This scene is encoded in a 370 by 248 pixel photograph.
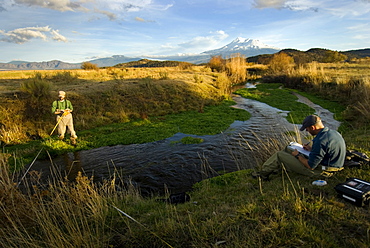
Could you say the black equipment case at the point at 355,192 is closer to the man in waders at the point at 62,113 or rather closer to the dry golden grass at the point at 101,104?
the man in waders at the point at 62,113

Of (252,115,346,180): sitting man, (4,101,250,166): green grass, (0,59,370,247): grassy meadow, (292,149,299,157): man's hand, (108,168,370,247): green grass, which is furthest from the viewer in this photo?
(4,101,250,166): green grass

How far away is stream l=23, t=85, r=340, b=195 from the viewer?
695 centimetres

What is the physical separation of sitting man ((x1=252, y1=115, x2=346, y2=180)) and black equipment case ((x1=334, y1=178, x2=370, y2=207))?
2.14 ft

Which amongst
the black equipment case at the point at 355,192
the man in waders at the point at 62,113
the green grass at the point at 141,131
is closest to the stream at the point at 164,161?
the green grass at the point at 141,131

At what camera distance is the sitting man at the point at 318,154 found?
14.1 ft

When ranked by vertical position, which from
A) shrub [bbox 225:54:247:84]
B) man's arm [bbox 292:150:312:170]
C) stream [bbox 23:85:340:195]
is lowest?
stream [bbox 23:85:340:195]

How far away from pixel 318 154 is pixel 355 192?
988 mm

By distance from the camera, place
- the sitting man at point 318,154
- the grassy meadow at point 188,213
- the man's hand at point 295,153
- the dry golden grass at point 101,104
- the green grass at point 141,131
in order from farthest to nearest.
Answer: the dry golden grass at point 101,104, the green grass at point 141,131, the man's hand at point 295,153, the sitting man at point 318,154, the grassy meadow at point 188,213

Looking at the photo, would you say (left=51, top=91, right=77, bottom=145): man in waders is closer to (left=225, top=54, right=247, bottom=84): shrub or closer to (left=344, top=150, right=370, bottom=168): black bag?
(left=344, top=150, right=370, bottom=168): black bag

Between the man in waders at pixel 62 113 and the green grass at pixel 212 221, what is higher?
the man in waders at pixel 62 113

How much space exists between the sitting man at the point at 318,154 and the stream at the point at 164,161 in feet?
7.29

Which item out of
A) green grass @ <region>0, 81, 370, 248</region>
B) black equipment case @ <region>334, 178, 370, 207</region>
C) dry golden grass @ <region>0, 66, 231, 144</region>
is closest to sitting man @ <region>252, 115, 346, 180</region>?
green grass @ <region>0, 81, 370, 248</region>

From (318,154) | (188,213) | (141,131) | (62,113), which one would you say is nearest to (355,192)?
(318,154)

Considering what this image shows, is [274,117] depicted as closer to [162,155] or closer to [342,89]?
[342,89]
